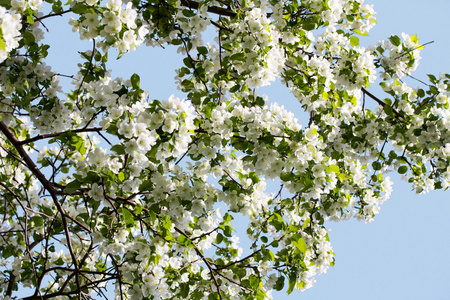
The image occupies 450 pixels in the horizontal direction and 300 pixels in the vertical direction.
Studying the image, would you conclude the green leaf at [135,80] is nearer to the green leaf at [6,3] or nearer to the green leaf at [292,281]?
the green leaf at [6,3]

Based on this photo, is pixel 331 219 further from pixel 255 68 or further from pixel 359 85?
pixel 255 68

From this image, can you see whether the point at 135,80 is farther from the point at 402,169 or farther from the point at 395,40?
the point at 402,169

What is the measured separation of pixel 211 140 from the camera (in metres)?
3.41

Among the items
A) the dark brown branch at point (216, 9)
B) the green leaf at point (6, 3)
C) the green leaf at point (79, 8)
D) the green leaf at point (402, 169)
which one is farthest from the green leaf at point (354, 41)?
the green leaf at point (6, 3)

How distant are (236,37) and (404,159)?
2.06 m

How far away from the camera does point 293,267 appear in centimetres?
357

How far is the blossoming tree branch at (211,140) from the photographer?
3133 millimetres

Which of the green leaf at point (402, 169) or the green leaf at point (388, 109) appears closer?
the green leaf at point (388, 109)

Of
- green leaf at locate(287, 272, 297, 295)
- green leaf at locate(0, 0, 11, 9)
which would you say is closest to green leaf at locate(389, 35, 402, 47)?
green leaf at locate(287, 272, 297, 295)

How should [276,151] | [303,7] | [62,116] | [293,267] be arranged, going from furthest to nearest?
[303,7], [62,116], [293,267], [276,151]

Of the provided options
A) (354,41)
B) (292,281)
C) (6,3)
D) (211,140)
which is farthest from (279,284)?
(6,3)

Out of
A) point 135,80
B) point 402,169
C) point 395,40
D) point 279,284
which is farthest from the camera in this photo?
point 402,169

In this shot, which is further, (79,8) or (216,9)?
(216,9)

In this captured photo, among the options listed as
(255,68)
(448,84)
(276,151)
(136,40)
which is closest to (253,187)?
(276,151)
